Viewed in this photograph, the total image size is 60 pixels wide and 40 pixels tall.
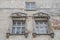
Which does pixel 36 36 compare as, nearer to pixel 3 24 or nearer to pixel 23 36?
pixel 23 36

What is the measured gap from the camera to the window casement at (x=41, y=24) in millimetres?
13148

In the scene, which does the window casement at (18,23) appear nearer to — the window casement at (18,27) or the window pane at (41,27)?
the window casement at (18,27)

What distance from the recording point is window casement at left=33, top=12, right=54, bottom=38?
1315cm

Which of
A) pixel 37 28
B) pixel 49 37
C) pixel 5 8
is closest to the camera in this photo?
pixel 49 37

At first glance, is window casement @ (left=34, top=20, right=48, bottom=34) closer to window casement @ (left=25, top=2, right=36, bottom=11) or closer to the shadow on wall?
the shadow on wall

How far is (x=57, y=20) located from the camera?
13.5 m

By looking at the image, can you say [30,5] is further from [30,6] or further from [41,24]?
[41,24]

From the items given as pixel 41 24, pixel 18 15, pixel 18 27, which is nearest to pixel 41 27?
pixel 41 24

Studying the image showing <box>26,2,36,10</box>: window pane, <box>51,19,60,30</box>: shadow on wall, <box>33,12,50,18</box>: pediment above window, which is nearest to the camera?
<box>51,19,60,30</box>: shadow on wall

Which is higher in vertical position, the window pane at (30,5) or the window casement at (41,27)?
the window pane at (30,5)

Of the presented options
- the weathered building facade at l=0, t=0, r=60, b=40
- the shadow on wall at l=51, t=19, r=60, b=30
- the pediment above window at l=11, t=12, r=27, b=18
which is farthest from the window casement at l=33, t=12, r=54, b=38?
the pediment above window at l=11, t=12, r=27, b=18

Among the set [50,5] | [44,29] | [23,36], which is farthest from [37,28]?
[50,5]

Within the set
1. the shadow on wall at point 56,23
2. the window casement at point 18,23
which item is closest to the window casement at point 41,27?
the shadow on wall at point 56,23

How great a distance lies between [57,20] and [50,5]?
61.2 inches
